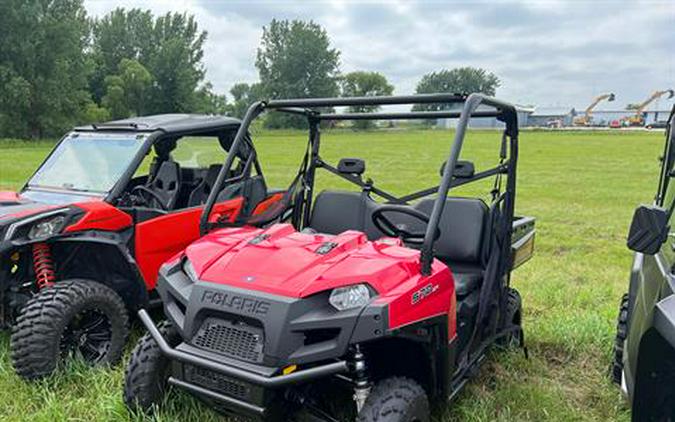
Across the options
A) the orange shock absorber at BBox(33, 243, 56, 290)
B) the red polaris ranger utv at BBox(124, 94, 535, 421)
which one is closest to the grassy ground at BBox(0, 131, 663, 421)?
the red polaris ranger utv at BBox(124, 94, 535, 421)

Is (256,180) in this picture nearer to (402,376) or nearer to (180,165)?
(180,165)

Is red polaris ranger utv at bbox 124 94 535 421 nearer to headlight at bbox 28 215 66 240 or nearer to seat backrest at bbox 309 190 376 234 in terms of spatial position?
seat backrest at bbox 309 190 376 234

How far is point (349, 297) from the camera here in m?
2.36

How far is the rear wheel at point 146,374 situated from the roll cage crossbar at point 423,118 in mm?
690

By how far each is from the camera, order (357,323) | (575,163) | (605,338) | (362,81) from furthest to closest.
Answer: (362,81), (575,163), (605,338), (357,323)

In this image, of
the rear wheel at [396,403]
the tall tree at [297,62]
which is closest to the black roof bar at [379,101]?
the rear wheel at [396,403]

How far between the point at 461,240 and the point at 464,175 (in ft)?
1.50

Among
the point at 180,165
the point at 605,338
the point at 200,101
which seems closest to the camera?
the point at 605,338

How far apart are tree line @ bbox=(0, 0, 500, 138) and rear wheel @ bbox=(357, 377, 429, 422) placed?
13099 mm

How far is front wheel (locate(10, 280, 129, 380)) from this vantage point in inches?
138

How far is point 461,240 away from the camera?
374cm

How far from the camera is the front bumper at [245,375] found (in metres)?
2.17

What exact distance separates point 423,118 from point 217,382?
2.50 metres

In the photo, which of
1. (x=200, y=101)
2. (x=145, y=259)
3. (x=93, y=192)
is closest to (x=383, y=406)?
(x=145, y=259)
